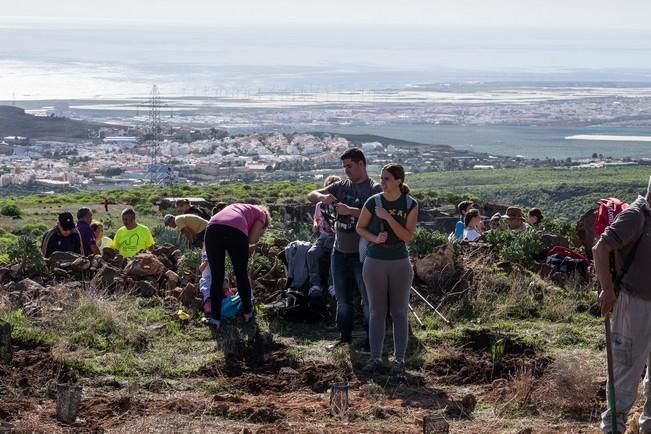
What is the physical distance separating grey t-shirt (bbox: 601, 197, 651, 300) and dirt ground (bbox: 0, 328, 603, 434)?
114cm

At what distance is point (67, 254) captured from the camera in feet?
41.5

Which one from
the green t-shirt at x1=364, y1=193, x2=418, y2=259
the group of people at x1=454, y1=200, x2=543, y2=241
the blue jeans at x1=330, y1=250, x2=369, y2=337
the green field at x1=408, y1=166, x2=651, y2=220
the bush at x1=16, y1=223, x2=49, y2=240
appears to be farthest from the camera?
the green field at x1=408, y1=166, x2=651, y2=220

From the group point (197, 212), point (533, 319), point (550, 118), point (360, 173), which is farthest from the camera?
point (550, 118)

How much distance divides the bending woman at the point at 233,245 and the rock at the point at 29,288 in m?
1.78

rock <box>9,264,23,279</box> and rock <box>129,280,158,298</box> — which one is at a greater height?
rock <box>9,264,23,279</box>

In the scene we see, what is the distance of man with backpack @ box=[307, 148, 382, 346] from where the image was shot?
9.97m

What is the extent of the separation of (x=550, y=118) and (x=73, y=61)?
97.9 meters

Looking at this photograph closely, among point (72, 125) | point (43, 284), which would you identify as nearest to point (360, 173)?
point (43, 284)

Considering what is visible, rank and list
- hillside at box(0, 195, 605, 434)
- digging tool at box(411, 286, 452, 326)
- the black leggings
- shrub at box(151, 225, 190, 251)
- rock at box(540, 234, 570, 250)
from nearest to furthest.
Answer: hillside at box(0, 195, 605, 434) < the black leggings < digging tool at box(411, 286, 452, 326) < rock at box(540, 234, 570, 250) < shrub at box(151, 225, 190, 251)

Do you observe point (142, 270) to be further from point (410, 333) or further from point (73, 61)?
point (73, 61)

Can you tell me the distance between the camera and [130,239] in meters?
13.8

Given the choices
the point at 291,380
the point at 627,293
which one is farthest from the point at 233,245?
the point at 627,293

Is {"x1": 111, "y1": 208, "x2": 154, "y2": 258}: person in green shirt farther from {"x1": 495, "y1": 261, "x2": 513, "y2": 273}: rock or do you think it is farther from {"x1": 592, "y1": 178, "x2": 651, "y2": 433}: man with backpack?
{"x1": 592, "y1": 178, "x2": 651, "y2": 433}: man with backpack

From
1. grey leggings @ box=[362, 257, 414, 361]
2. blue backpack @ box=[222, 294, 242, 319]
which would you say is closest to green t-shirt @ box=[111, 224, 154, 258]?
blue backpack @ box=[222, 294, 242, 319]
